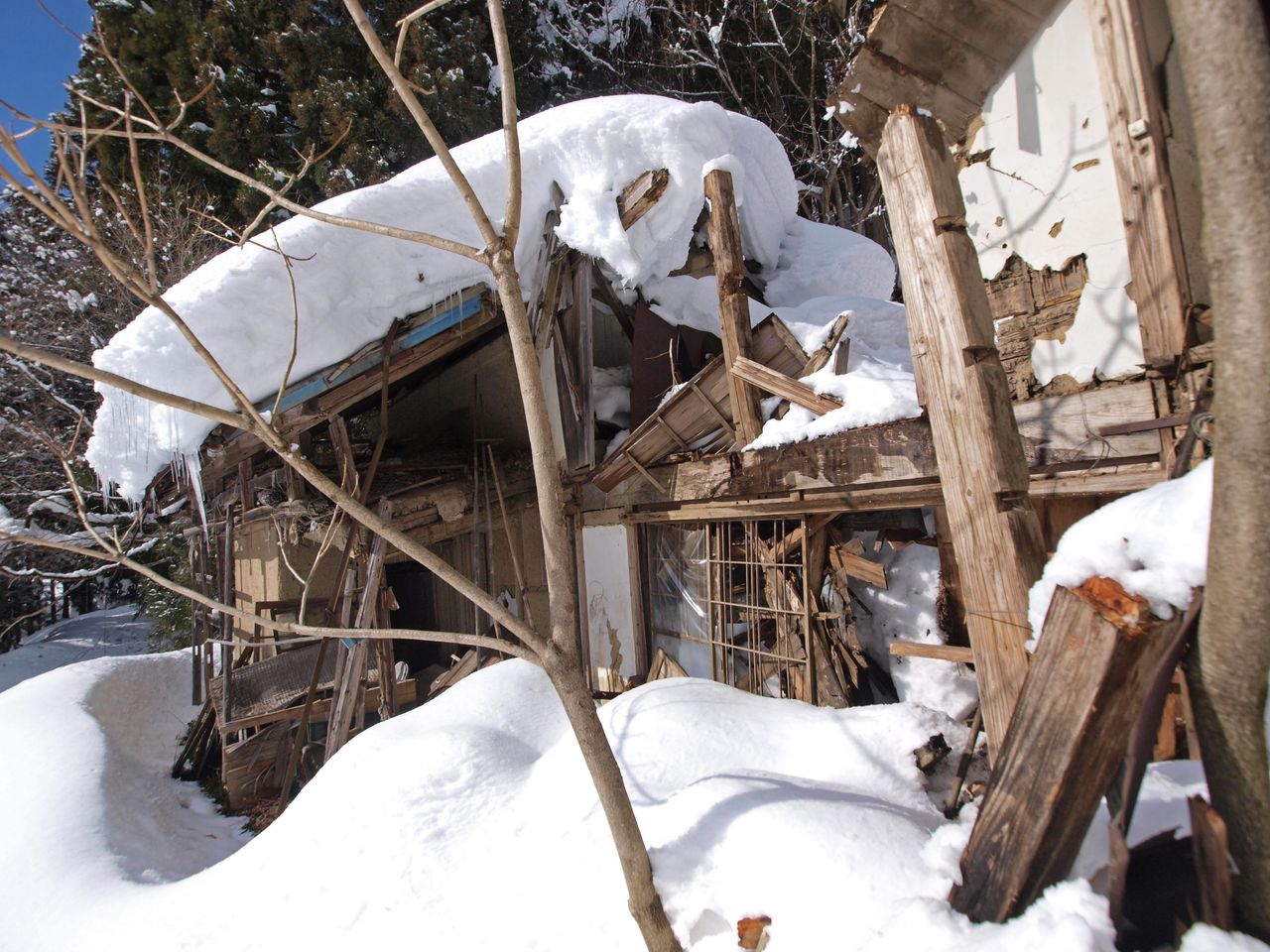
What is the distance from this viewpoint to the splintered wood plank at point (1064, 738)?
4.42 feet

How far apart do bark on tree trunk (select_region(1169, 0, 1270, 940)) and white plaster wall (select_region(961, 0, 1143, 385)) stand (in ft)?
5.23

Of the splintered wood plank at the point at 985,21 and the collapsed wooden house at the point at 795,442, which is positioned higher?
the splintered wood plank at the point at 985,21

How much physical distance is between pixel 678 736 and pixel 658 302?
4.32m

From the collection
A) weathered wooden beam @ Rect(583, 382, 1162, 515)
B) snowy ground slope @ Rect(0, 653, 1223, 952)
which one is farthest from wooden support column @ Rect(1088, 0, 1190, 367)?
snowy ground slope @ Rect(0, 653, 1223, 952)

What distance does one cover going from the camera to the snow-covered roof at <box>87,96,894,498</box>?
488 centimetres

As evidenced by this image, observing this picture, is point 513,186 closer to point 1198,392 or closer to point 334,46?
point 1198,392

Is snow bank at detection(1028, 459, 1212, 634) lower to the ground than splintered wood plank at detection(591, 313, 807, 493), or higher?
lower

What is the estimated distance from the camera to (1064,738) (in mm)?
1423

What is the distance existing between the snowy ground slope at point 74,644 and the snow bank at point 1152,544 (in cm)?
1677

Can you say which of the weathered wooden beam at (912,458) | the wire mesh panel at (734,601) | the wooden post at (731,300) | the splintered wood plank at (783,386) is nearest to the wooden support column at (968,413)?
the weathered wooden beam at (912,458)

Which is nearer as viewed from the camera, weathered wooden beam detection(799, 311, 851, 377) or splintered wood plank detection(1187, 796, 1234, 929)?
splintered wood plank detection(1187, 796, 1234, 929)

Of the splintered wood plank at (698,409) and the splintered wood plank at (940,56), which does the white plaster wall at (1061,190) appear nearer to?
the splintered wood plank at (940,56)

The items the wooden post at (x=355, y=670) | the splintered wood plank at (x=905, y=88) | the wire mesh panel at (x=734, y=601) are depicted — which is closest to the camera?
the splintered wood plank at (x=905, y=88)

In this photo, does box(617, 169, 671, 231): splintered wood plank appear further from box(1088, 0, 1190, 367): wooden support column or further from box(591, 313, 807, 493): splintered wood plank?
box(1088, 0, 1190, 367): wooden support column
